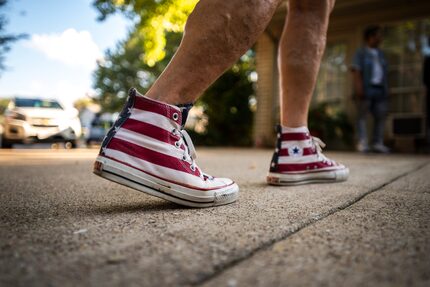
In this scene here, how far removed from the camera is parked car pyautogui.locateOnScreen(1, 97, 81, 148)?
23.1 feet

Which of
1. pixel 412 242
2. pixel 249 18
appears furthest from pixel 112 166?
pixel 412 242

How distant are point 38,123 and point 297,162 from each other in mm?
7186

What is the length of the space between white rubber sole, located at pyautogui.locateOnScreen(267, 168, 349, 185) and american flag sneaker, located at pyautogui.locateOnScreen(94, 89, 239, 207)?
54cm

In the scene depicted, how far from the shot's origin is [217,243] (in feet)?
2.01

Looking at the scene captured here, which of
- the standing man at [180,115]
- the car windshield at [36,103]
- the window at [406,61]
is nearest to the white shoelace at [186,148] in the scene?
the standing man at [180,115]

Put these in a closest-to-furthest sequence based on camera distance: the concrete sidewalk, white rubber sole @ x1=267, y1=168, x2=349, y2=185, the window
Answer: the concrete sidewalk, white rubber sole @ x1=267, y1=168, x2=349, y2=185, the window

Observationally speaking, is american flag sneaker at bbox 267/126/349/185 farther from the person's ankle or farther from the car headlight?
the car headlight

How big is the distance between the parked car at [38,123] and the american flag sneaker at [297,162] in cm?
696

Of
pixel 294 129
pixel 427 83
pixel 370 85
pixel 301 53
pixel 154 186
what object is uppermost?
pixel 427 83

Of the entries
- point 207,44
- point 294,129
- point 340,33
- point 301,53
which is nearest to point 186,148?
point 207,44

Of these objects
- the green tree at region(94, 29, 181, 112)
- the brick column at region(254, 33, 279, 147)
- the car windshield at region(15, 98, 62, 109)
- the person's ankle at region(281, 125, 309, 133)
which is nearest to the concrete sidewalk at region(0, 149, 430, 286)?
the person's ankle at region(281, 125, 309, 133)

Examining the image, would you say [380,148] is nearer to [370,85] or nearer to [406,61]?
[370,85]

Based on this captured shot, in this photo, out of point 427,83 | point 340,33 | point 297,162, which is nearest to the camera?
point 297,162

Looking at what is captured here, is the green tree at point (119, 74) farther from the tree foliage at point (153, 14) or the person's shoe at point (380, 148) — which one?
the person's shoe at point (380, 148)
